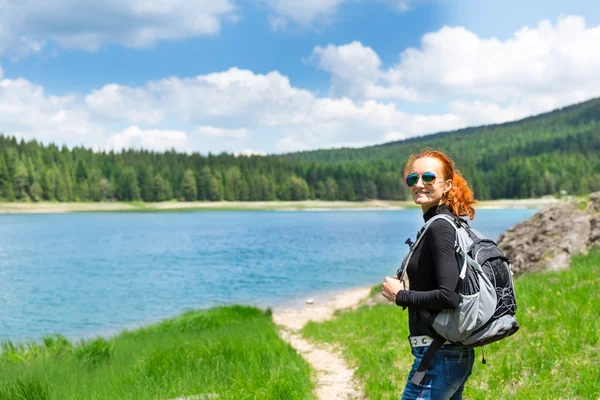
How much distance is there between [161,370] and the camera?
311 inches

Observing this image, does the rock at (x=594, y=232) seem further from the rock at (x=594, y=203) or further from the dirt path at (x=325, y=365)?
the dirt path at (x=325, y=365)

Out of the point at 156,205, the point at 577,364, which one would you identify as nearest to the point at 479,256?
the point at 577,364

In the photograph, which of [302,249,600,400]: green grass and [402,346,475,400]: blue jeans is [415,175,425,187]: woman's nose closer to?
[402,346,475,400]: blue jeans

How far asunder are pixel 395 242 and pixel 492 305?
5291 cm

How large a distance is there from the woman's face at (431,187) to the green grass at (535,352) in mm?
3470

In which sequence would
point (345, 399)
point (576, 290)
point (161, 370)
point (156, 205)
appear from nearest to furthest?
point (345, 399)
point (161, 370)
point (576, 290)
point (156, 205)

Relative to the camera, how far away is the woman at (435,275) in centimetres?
293

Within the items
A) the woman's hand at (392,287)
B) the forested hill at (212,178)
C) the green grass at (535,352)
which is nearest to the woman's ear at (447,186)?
the woman's hand at (392,287)

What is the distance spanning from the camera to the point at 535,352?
21.6 ft

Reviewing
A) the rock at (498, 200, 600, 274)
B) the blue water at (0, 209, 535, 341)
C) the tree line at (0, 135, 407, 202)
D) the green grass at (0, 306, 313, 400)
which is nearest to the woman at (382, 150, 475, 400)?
the green grass at (0, 306, 313, 400)

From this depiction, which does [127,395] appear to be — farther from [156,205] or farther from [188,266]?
[156,205]

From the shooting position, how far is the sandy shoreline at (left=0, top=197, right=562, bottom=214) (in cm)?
12381

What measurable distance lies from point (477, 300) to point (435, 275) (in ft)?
0.94

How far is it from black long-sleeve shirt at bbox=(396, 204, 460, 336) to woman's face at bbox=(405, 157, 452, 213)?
0.36 metres
